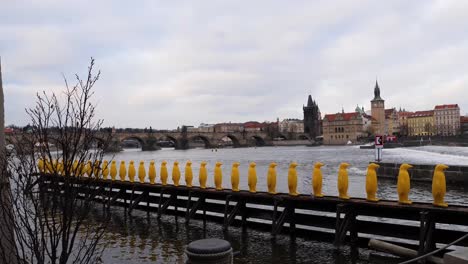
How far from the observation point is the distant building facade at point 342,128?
591 ft

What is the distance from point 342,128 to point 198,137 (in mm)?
67863

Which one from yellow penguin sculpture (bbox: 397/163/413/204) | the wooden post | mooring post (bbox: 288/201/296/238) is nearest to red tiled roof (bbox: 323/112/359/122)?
mooring post (bbox: 288/201/296/238)

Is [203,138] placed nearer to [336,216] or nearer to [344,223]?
[336,216]

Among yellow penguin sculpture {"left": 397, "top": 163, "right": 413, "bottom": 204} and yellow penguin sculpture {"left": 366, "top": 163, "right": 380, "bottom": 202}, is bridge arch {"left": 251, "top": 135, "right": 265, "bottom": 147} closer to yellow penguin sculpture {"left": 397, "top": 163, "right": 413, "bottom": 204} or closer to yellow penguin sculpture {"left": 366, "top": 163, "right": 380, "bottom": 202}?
yellow penguin sculpture {"left": 366, "top": 163, "right": 380, "bottom": 202}

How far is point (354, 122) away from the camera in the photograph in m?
180

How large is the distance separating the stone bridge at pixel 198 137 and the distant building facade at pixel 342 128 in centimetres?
1762

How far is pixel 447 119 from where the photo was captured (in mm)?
195625

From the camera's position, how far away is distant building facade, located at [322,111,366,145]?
180000 mm

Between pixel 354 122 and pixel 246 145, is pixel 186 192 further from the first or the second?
pixel 354 122

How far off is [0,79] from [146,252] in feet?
26.7

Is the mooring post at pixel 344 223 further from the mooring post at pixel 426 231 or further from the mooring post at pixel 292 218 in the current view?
the mooring post at pixel 426 231

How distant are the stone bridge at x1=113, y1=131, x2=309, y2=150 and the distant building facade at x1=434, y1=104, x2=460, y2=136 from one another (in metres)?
70.4

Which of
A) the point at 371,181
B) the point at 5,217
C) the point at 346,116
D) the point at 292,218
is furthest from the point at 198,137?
the point at 5,217

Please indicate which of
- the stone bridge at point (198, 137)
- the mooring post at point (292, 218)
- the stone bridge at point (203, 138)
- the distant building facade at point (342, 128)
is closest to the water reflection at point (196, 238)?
the mooring post at point (292, 218)
